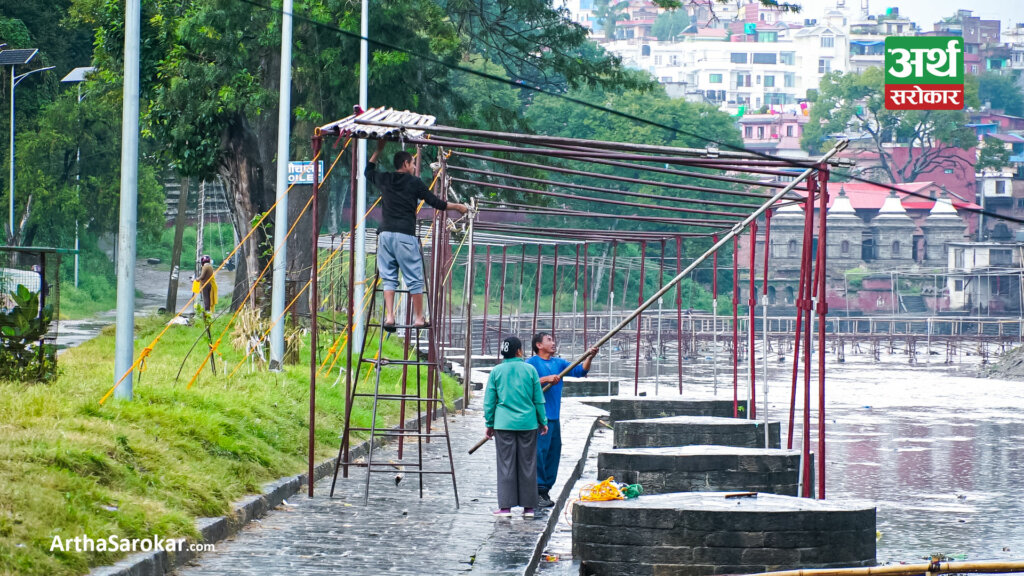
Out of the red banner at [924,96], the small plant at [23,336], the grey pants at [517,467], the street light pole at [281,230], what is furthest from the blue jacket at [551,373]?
the red banner at [924,96]

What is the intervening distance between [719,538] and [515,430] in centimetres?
194

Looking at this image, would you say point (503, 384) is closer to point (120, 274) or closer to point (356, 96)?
point (120, 274)

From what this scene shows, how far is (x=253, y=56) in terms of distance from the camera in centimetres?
2498

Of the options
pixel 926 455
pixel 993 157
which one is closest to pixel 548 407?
pixel 926 455

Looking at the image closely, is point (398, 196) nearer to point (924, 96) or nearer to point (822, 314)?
point (822, 314)

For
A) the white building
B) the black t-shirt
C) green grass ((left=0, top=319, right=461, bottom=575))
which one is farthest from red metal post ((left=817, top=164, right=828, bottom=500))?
the white building

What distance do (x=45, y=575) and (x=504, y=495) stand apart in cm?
410

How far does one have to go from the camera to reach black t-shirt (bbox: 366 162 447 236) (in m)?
9.88

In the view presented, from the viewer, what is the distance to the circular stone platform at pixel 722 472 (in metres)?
11.5

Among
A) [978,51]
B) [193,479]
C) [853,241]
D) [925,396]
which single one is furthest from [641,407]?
[978,51]

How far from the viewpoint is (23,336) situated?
11461 mm

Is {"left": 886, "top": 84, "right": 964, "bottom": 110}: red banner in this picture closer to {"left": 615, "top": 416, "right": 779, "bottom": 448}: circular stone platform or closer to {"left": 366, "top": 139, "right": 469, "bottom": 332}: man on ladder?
{"left": 615, "top": 416, "right": 779, "bottom": 448}: circular stone platform

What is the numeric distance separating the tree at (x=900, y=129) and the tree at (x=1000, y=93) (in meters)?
29.0
